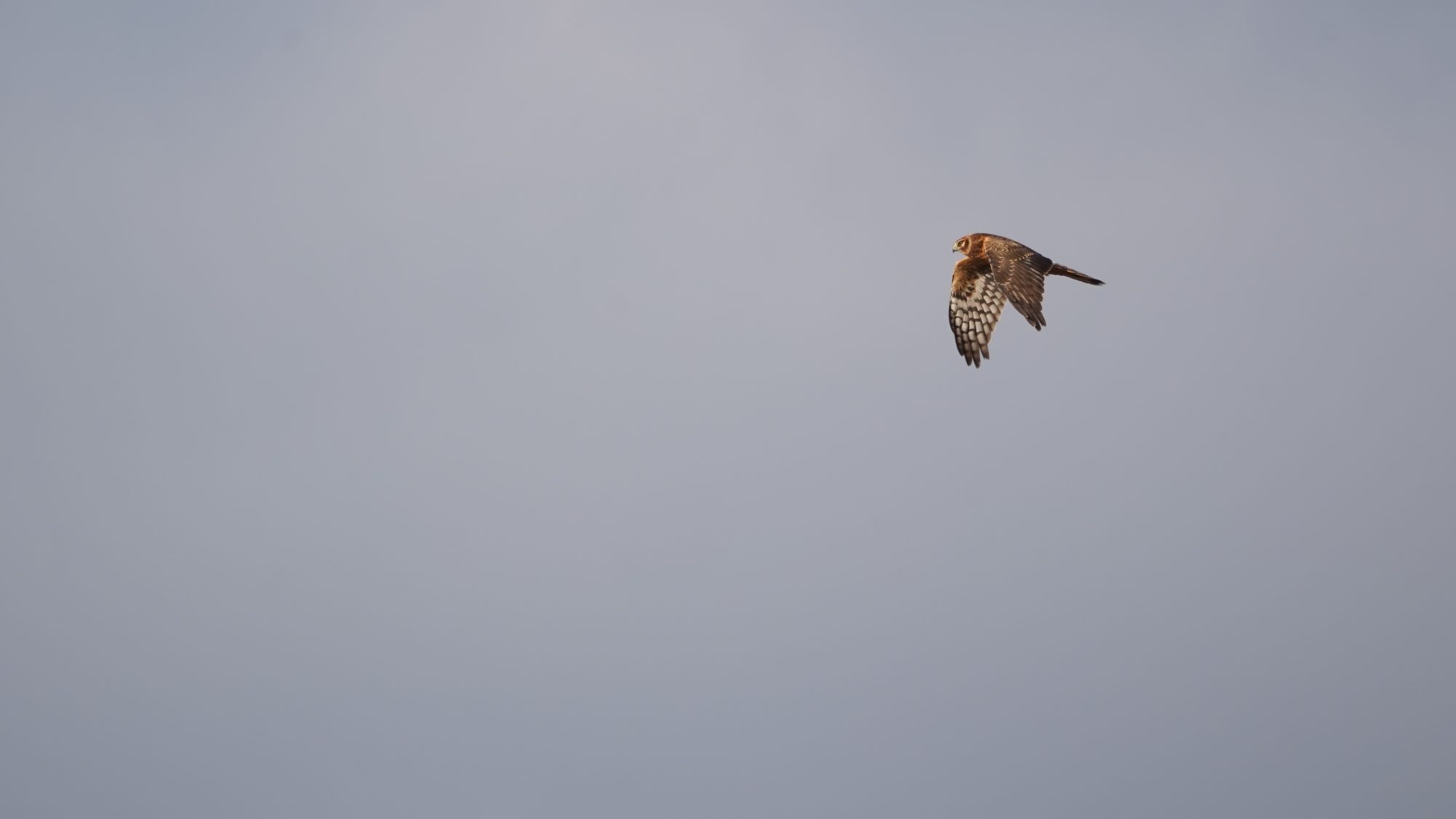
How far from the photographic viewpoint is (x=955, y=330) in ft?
79.9

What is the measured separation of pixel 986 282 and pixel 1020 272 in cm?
98

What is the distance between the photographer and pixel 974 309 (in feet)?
80.3

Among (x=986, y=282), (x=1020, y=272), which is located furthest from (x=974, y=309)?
(x=1020, y=272)

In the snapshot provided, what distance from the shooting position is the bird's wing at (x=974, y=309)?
24344 millimetres

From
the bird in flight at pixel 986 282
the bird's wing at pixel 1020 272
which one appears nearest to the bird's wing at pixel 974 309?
the bird in flight at pixel 986 282

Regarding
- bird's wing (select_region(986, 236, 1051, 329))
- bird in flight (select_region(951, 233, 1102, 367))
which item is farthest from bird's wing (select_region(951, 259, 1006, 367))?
bird's wing (select_region(986, 236, 1051, 329))

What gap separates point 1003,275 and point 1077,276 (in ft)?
4.42

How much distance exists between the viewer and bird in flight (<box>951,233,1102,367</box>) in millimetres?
23531

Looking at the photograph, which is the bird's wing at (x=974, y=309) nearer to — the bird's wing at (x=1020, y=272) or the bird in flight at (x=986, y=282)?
the bird in flight at (x=986, y=282)

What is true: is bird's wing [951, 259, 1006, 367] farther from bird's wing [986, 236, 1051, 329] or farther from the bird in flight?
bird's wing [986, 236, 1051, 329]

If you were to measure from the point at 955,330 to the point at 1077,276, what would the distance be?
2.40 meters

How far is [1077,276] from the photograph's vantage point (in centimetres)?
A: 2359

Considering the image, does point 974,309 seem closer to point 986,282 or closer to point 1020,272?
point 986,282

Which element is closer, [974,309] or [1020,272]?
[1020,272]
